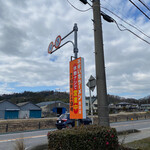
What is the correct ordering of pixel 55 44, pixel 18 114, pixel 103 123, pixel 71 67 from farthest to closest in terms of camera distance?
pixel 18 114
pixel 55 44
pixel 71 67
pixel 103 123

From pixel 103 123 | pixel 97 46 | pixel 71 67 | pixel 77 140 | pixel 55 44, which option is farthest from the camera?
pixel 55 44

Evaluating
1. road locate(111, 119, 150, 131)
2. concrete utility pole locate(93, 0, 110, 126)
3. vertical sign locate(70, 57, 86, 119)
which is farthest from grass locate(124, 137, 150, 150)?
road locate(111, 119, 150, 131)

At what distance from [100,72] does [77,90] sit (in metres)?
1.40

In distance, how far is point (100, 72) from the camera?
6.30 meters

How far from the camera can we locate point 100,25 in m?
6.89

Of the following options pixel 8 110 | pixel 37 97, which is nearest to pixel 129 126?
pixel 8 110

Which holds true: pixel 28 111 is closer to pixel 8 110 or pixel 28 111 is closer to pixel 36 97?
pixel 8 110

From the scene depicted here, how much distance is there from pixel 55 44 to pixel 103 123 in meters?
6.24

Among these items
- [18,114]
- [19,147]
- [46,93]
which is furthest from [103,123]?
[46,93]

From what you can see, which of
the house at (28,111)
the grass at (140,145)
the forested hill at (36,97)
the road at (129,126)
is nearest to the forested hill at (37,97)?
the forested hill at (36,97)

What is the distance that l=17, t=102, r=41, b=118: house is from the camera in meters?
50.5

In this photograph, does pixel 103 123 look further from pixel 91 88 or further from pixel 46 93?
pixel 46 93

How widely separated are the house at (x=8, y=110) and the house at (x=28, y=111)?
152cm

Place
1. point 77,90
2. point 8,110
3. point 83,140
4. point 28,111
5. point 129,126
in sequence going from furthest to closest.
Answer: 1. point 28,111
2. point 8,110
3. point 129,126
4. point 77,90
5. point 83,140
